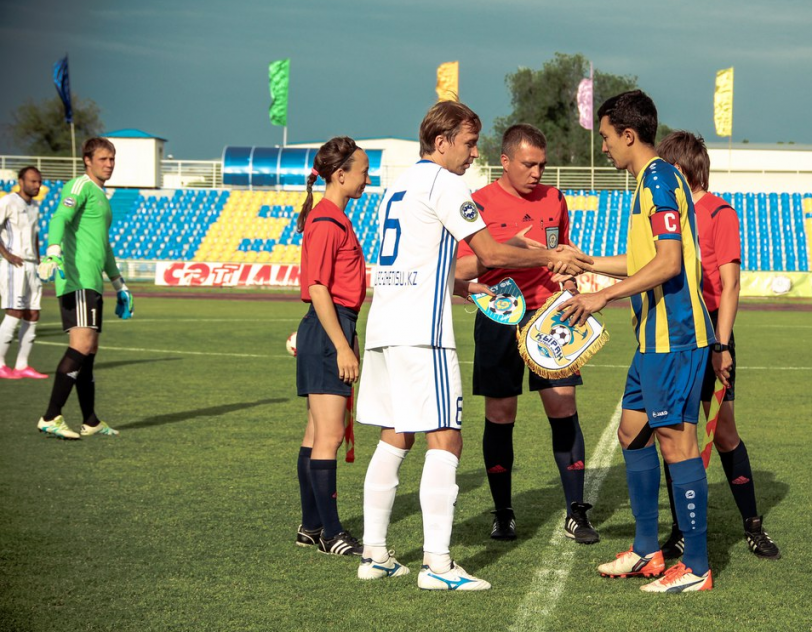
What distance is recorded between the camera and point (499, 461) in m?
6.00

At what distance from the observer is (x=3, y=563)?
503 cm

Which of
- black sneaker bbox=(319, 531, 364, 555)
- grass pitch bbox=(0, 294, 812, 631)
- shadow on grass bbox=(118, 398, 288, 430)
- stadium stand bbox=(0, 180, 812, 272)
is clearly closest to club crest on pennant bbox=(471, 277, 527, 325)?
grass pitch bbox=(0, 294, 812, 631)

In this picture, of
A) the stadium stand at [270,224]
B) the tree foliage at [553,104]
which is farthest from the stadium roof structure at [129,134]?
the tree foliage at [553,104]

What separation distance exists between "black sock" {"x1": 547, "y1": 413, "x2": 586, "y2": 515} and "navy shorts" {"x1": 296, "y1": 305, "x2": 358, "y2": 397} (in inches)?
52.3

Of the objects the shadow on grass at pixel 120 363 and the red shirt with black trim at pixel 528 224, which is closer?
the red shirt with black trim at pixel 528 224

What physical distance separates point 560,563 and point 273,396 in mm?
6605

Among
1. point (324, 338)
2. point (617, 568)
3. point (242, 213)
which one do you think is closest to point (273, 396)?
point (324, 338)

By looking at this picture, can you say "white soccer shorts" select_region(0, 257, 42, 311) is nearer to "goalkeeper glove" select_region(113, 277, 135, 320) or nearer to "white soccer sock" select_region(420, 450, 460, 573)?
"goalkeeper glove" select_region(113, 277, 135, 320)

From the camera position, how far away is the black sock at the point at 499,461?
5887 millimetres

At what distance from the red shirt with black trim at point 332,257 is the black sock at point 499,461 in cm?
118

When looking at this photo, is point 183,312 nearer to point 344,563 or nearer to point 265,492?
point 265,492

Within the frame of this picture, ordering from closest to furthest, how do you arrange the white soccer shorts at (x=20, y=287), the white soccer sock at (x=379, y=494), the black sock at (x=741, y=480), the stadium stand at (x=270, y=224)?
the white soccer sock at (x=379, y=494) < the black sock at (x=741, y=480) < the white soccer shorts at (x=20, y=287) < the stadium stand at (x=270, y=224)

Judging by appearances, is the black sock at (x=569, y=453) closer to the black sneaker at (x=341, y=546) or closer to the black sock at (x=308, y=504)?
the black sneaker at (x=341, y=546)

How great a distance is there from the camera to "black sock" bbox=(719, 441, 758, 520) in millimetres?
5480
